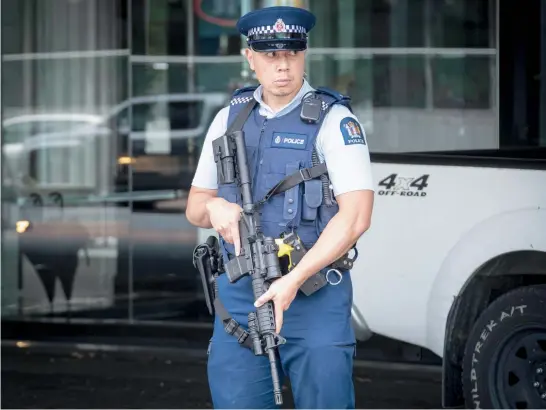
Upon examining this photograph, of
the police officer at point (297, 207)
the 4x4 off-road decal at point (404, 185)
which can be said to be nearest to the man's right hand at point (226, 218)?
the police officer at point (297, 207)

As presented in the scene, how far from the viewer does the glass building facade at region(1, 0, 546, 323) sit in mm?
7641

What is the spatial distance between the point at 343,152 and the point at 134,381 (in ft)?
14.3

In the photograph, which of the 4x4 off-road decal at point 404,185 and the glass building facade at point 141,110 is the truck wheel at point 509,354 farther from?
the glass building facade at point 141,110

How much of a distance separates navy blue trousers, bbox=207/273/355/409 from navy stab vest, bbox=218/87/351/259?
0.61ft

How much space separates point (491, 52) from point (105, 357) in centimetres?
339

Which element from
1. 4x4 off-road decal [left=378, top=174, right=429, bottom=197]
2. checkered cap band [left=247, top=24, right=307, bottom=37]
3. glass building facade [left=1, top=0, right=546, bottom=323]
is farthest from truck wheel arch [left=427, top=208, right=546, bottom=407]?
checkered cap band [left=247, top=24, right=307, bottom=37]

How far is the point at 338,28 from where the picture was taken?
25.7ft

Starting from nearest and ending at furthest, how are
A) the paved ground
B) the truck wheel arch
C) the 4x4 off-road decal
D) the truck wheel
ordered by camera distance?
1. the truck wheel
2. the truck wheel arch
3. the 4x4 off-road decal
4. the paved ground

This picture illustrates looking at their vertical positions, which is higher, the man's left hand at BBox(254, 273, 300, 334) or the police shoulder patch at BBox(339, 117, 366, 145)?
the police shoulder patch at BBox(339, 117, 366, 145)

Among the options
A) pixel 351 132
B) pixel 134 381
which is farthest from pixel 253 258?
pixel 134 381

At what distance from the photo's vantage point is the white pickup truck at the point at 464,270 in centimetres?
596

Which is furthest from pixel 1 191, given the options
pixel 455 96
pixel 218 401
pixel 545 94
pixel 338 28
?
pixel 218 401

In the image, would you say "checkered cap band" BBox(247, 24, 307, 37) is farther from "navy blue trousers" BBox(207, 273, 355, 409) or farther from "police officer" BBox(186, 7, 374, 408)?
"navy blue trousers" BBox(207, 273, 355, 409)

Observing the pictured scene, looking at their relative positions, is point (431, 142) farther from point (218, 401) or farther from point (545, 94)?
point (218, 401)
